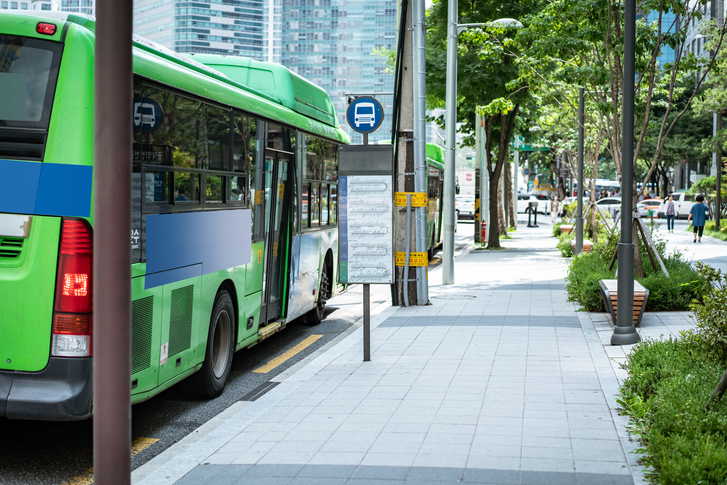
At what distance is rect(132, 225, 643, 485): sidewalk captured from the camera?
491 cm

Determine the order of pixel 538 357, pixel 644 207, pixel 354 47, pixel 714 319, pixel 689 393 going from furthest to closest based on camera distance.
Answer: pixel 354 47 < pixel 644 207 < pixel 538 357 < pixel 714 319 < pixel 689 393

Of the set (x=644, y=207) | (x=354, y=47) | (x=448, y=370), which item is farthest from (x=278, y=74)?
(x=354, y=47)

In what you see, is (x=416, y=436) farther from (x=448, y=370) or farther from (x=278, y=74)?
(x=278, y=74)

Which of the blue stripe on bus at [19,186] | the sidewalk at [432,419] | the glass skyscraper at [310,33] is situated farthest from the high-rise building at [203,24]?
the blue stripe on bus at [19,186]

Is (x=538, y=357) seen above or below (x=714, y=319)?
below

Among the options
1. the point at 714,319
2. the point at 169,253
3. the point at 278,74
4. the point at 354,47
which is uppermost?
the point at 354,47

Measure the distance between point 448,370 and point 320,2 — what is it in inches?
6769

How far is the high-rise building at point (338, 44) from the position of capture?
558ft

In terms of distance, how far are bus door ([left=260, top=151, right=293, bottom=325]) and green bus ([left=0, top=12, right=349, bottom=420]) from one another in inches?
1.3

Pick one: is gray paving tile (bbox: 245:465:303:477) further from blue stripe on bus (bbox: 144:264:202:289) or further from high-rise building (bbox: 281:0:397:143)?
high-rise building (bbox: 281:0:397:143)

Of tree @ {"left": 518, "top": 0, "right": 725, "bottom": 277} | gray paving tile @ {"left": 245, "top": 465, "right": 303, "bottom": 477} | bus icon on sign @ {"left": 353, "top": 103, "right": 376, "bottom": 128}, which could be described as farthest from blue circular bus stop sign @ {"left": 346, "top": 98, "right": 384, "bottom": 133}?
gray paving tile @ {"left": 245, "top": 465, "right": 303, "bottom": 477}

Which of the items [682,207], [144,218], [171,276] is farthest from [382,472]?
A: [682,207]

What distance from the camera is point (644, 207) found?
185 feet

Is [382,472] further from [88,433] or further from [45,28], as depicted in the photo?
[45,28]
